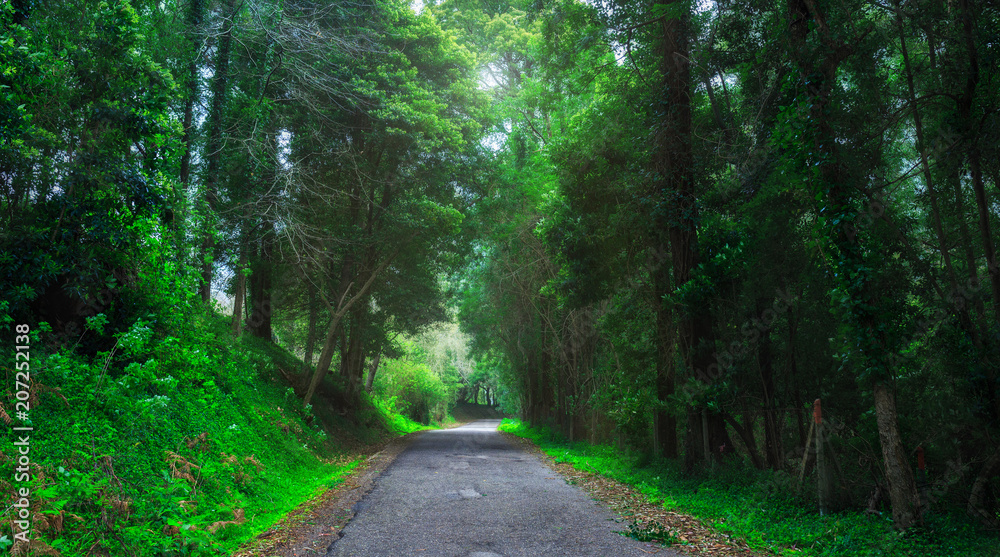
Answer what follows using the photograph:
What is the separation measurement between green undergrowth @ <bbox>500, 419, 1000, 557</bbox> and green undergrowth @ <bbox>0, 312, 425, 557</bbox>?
18.3ft

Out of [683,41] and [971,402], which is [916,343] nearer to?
[971,402]

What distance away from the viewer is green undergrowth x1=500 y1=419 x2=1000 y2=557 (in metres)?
5.15

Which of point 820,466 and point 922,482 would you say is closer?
point 922,482

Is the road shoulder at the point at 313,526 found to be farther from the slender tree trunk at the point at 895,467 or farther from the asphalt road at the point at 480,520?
the slender tree trunk at the point at 895,467

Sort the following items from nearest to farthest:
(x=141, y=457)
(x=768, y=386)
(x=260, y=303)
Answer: (x=141, y=457) → (x=768, y=386) → (x=260, y=303)

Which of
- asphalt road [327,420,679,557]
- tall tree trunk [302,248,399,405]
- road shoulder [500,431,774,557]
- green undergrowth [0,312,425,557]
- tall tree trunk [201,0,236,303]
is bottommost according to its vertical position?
road shoulder [500,431,774,557]

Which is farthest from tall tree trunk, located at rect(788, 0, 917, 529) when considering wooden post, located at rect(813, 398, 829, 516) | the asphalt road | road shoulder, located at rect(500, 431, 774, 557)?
the asphalt road

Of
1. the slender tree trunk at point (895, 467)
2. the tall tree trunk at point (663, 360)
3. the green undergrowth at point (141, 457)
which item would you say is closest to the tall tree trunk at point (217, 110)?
the green undergrowth at point (141, 457)

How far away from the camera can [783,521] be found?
20.7 feet

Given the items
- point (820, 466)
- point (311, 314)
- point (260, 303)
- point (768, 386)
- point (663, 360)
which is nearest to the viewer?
point (820, 466)

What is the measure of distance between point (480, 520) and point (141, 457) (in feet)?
12.7

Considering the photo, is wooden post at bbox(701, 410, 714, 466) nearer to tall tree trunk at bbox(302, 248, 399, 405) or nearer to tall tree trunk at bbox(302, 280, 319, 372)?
tall tree trunk at bbox(302, 248, 399, 405)

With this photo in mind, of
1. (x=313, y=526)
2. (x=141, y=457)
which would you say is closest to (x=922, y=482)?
(x=313, y=526)

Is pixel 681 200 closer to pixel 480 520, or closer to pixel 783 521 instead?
pixel 783 521
